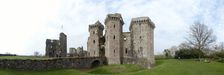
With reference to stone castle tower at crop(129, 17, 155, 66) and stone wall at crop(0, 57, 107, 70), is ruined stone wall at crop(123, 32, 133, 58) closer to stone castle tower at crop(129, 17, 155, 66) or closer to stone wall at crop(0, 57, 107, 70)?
stone castle tower at crop(129, 17, 155, 66)

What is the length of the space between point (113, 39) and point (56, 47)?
1413 cm

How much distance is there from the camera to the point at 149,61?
87.1m

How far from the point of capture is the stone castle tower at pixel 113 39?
8656 centimetres

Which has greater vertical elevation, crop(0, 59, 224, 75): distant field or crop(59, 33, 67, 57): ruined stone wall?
crop(59, 33, 67, 57): ruined stone wall

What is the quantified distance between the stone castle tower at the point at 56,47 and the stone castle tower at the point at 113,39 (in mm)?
11692

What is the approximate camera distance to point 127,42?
9069 centimetres

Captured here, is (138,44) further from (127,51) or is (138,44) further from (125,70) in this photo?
(125,70)

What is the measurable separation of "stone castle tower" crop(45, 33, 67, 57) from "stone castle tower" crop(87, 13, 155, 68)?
7044 millimetres

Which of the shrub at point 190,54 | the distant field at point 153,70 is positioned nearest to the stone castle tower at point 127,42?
the distant field at point 153,70

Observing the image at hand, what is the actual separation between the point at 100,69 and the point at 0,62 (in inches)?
755

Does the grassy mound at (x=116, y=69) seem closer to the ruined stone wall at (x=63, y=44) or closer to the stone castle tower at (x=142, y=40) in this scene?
the stone castle tower at (x=142, y=40)

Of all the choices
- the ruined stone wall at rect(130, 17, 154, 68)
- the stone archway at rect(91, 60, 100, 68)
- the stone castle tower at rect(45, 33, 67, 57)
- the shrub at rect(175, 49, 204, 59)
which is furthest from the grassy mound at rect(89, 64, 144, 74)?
the shrub at rect(175, 49, 204, 59)

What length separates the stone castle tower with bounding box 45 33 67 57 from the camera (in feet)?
305

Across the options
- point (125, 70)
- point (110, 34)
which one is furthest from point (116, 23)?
point (125, 70)
